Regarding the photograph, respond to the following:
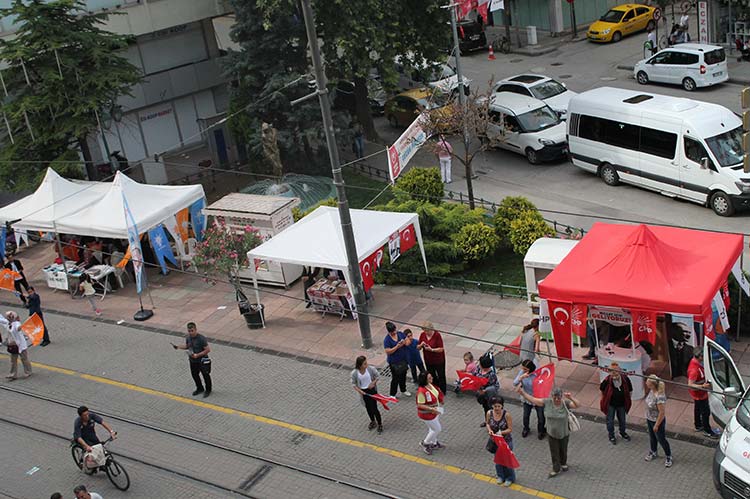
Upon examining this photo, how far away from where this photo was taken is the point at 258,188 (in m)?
26.6

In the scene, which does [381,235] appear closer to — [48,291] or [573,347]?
[573,347]

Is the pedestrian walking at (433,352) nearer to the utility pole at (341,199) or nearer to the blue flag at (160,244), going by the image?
the utility pole at (341,199)

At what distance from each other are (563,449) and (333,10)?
60.2 ft

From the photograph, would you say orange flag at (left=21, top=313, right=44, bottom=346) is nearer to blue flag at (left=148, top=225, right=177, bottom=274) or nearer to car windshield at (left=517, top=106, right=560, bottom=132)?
blue flag at (left=148, top=225, right=177, bottom=274)

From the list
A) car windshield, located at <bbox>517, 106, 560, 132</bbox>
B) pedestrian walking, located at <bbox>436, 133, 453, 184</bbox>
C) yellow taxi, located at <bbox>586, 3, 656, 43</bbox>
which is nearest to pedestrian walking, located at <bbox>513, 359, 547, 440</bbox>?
pedestrian walking, located at <bbox>436, 133, 453, 184</bbox>

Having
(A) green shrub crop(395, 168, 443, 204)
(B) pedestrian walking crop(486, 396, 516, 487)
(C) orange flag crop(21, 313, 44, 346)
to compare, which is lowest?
(C) orange flag crop(21, 313, 44, 346)

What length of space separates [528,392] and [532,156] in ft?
52.1

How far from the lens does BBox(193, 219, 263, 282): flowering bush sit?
2006cm

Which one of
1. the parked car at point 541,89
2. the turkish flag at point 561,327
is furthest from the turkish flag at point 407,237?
the parked car at point 541,89

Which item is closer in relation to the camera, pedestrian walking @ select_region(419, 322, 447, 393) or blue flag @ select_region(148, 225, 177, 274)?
pedestrian walking @ select_region(419, 322, 447, 393)

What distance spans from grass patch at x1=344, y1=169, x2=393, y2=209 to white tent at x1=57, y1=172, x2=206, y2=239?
16.3 ft

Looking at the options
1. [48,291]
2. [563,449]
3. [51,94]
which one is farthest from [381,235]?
[51,94]

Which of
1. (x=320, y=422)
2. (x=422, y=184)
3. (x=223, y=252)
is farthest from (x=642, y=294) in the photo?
(x=422, y=184)

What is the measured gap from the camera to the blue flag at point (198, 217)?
976 inches
